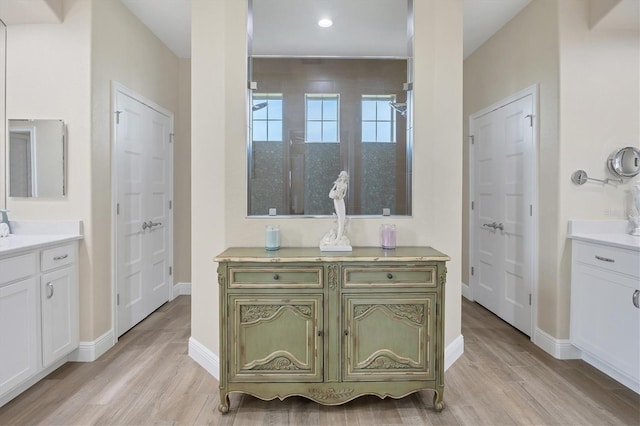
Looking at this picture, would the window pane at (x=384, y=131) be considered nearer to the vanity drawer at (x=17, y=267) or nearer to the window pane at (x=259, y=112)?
the window pane at (x=259, y=112)

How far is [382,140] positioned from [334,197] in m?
0.57

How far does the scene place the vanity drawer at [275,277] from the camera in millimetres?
2023

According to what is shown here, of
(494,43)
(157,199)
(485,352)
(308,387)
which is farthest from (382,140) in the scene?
(157,199)

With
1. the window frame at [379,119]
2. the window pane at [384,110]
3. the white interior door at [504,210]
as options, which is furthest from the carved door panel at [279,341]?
the white interior door at [504,210]

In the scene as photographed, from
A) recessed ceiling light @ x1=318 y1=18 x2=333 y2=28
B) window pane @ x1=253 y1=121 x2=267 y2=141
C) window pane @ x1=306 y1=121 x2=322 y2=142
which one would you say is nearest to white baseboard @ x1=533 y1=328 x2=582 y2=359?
window pane @ x1=306 y1=121 x2=322 y2=142

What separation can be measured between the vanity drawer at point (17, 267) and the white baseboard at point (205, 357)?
1.12 m

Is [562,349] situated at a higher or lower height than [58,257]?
lower

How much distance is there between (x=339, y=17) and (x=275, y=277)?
1.83m

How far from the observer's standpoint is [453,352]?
8.78ft

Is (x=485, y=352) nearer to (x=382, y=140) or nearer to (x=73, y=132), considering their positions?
(x=382, y=140)

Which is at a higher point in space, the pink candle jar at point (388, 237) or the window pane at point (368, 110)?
the window pane at point (368, 110)

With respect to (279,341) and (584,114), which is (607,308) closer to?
(584,114)

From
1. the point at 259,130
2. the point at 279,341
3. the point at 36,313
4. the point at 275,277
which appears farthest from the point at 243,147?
the point at 36,313

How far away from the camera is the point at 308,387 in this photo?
2.04 meters
